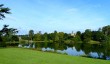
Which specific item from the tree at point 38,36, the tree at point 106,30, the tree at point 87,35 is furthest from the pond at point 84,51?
the tree at point 38,36

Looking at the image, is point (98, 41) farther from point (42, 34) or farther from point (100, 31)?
point (42, 34)

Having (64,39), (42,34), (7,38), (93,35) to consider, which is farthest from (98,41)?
(7,38)

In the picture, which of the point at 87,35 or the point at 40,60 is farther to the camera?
the point at 87,35

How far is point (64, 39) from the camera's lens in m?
128

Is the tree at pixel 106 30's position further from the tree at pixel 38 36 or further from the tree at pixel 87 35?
the tree at pixel 38 36

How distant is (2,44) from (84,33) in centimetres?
8771

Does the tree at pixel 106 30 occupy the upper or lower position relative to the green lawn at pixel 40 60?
upper

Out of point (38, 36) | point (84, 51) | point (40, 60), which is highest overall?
point (38, 36)

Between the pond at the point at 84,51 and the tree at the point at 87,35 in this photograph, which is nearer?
the pond at the point at 84,51

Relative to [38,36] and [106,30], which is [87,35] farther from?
[38,36]

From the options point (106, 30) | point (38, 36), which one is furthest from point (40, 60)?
point (38, 36)

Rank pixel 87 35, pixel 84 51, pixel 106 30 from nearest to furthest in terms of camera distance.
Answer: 1. pixel 84 51
2. pixel 106 30
3. pixel 87 35

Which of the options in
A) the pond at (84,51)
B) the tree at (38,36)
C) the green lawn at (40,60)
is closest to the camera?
the green lawn at (40,60)

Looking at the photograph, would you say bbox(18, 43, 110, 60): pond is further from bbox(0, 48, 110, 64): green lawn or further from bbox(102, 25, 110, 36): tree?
bbox(102, 25, 110, 36): tree
